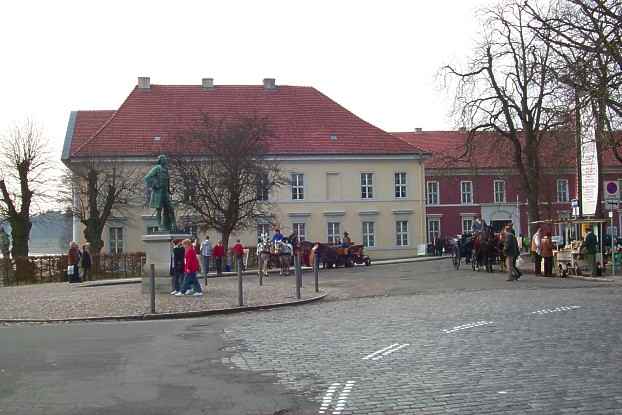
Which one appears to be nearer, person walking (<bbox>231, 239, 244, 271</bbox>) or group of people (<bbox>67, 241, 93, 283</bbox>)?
person walking (<bbox>231, 239, 244, 271</bbox>)

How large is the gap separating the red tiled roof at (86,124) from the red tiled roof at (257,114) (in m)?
0.09

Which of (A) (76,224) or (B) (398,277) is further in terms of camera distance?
(A) (76,224)

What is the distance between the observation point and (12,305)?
72.6ft

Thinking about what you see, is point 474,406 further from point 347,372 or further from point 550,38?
point 550,38

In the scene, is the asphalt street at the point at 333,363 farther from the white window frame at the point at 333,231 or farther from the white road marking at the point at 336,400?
the white window frame at the point at 333,231

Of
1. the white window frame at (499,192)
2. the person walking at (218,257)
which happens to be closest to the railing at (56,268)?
the person walking at (218,257)

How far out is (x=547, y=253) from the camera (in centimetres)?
2962

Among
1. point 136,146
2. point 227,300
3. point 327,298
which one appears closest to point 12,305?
point 227,300

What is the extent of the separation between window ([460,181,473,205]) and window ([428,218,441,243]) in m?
3.33

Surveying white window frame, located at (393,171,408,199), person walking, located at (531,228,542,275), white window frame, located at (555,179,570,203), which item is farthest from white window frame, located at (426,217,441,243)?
person walking, located at (531,228,542,275)

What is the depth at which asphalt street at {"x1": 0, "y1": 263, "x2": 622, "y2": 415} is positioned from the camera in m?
8.03

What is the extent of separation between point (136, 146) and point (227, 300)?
1515 inches

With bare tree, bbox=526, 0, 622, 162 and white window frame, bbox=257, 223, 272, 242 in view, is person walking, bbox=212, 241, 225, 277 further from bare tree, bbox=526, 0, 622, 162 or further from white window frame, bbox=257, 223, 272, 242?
bare tree, bbox=526, 0, 622, 162

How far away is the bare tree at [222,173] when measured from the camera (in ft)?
148
